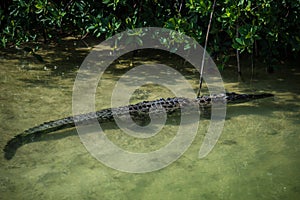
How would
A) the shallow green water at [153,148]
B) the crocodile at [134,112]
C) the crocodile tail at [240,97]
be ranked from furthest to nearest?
the crocodile tail at [240,97] < the crocodile at [134,112] < the shallow green water at [153,148]

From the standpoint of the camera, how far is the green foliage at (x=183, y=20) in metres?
3.91

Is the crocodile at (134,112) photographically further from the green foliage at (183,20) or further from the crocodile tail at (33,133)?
the green foliage at (183,20)

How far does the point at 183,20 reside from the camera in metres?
4.16

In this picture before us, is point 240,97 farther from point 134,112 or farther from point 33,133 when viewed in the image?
point 33,133

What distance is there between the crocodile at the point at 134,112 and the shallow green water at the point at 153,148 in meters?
0.08

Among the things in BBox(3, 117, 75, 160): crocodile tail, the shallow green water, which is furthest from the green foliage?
BBox(3, 117, 75, 160): crocodile tail

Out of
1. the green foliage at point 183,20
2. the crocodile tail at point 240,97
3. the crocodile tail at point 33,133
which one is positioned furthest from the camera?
the crocodile tail at point 240,97

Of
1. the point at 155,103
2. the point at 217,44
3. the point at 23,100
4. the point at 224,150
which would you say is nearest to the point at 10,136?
the point at 23,100

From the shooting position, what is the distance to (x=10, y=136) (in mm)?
3447

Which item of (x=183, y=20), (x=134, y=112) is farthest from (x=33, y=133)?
(x=183, y=20)

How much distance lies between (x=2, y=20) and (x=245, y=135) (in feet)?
10.2

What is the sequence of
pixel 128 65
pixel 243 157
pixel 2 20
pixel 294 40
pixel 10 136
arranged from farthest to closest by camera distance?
pixel 128 65 < pixel 2 20 < pixel 294 40 < pixel 10 136 < pixel 243 157

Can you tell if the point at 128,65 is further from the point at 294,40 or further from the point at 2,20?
the point at 294,40

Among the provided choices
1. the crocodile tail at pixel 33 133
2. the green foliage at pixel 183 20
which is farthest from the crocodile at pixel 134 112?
the green foliage at pixel 183 20
